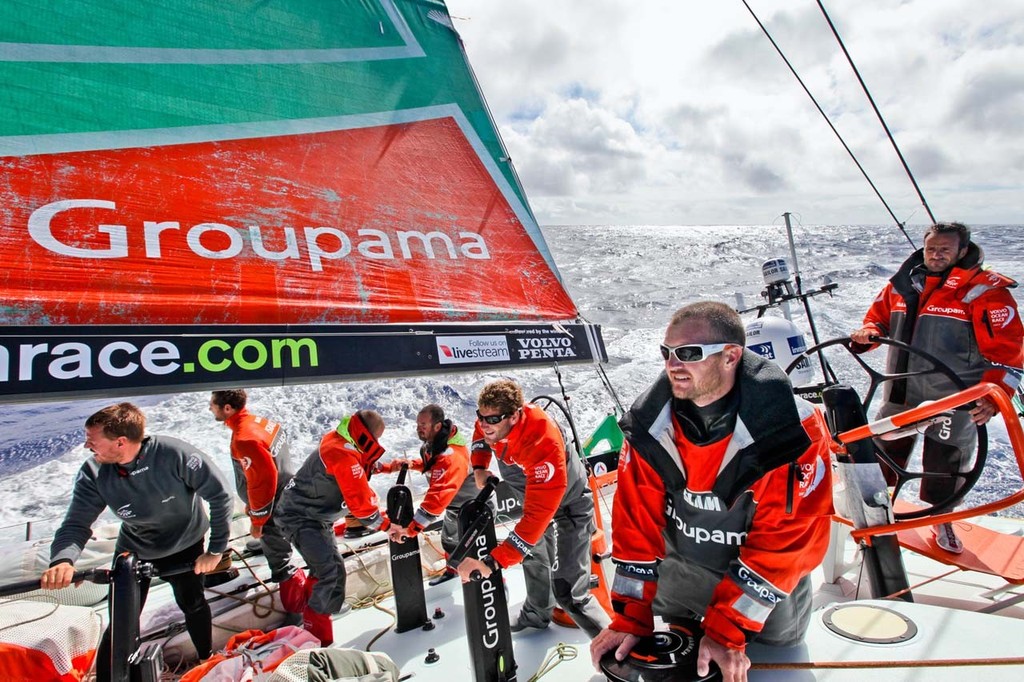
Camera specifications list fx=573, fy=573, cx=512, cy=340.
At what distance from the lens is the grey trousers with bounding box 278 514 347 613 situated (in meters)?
2.82

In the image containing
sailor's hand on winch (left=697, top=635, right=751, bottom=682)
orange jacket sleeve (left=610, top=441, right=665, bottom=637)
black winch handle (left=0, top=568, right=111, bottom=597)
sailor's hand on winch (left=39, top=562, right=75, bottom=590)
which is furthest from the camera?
sailor's hand on winch (left=39, top=562, right=75, bottom=590)

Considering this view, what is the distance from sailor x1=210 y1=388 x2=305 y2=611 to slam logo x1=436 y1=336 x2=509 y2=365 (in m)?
1.73

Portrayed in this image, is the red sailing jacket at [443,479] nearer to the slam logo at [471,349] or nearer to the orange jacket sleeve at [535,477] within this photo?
the orange jacket sleeve at [535,477]

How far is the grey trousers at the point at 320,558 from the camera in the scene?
282 centimetres

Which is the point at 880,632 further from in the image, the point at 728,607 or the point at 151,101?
the point at 151,101

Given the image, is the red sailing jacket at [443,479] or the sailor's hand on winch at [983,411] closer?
the sailor's hand on winch at [983,411]

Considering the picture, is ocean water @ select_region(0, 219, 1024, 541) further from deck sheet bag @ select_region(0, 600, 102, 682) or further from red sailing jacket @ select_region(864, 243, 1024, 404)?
deck sheet bag @ select_region(0, 600, 102, 682)

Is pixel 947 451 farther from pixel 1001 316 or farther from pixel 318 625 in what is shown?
pixel 318 625

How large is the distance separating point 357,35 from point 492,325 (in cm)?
145

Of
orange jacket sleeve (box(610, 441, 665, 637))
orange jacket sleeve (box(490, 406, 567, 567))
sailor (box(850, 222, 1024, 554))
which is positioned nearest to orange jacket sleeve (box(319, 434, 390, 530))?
orange jacket sleeve (box(490, 406, 567, 567))

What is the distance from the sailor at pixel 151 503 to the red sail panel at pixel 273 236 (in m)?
0.97

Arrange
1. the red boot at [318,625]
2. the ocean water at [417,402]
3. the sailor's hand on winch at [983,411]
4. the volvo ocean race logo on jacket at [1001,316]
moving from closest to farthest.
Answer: the sailor's hand on winch at [983,411]
the volvo ocean race logo on jacket at [1001,316]
the red boot at [318,625]
the ocean water at [417,402]

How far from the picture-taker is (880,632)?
60.1 inches

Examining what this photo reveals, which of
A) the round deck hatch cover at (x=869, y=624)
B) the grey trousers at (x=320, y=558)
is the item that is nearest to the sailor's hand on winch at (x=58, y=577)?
the grey trousers at (x=320, y=558)
